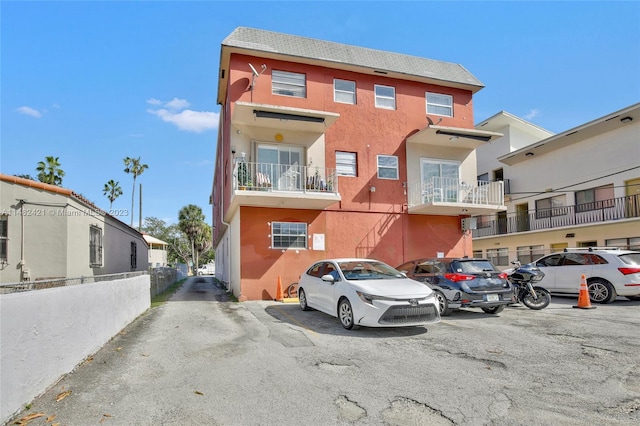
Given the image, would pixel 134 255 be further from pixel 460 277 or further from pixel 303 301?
pixel 460 277

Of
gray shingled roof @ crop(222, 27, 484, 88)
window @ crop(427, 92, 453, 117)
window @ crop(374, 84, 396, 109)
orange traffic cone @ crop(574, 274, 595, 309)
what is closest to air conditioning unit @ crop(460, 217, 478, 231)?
window @ crop(427, 92, 453, 117)

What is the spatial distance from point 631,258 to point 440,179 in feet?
23.1

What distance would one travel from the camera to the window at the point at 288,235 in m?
14.5

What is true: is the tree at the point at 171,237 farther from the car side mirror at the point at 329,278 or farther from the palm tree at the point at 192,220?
the car side mirror at the point at 329,278

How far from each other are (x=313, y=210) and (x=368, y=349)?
29.3 feet

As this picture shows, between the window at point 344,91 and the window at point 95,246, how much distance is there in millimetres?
10114

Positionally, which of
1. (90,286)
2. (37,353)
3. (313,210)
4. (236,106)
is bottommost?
(37,353)

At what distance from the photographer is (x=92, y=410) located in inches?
160

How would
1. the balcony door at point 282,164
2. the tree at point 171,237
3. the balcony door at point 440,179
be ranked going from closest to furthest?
1. the balcony door at point 282,164
2. the balcony door at point 440,179
3. the tree at point 171,237

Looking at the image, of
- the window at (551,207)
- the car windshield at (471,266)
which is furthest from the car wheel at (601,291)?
the window at (551,207)

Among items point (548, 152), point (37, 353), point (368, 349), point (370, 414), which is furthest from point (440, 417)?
point (548, 152)

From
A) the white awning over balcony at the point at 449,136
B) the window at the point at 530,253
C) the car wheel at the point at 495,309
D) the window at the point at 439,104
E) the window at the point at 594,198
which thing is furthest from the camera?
the window at the point at 530,253

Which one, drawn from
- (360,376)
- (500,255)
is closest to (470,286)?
(360,376)

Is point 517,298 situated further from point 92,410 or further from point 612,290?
point 92,410
